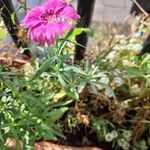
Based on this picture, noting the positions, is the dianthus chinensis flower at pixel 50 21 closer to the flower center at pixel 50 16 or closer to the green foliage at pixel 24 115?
the flower center at pixel 50 16

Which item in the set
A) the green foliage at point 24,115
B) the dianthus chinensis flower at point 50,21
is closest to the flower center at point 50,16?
the dianthus chinensis flower at point 50,21

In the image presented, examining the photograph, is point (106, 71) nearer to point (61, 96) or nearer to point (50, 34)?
point (61, 96)

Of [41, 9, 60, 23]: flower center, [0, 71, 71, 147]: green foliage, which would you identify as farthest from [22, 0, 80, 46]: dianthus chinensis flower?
[0, 71, 71, 147]: green foliage

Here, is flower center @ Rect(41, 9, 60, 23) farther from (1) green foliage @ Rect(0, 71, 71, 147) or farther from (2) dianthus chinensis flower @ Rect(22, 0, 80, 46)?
(1) green foliage @ Rect(0, 71, 71, 147)

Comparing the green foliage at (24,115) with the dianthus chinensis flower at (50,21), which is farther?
the green foliage at (24,115)

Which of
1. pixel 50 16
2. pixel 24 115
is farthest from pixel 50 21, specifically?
pixel 24 115

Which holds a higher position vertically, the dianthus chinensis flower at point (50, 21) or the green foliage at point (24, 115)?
the dianthus chinensis flower at point (50, 21)

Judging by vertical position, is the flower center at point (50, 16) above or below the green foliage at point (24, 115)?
above
